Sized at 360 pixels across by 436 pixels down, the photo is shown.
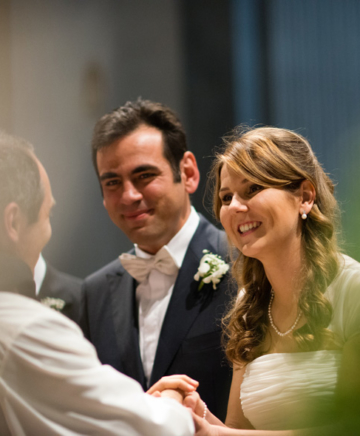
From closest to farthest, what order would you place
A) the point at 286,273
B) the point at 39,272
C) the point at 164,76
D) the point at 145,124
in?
the point at 286,273, the point at 39,272, the point at 145,124, the point at 164,76

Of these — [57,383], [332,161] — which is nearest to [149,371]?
[57,383]

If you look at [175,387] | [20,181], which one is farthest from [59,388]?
[20,181]

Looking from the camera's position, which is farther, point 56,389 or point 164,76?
point 164,76

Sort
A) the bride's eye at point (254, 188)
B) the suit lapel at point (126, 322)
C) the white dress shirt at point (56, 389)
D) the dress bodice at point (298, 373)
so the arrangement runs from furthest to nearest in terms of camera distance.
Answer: the suit lapel at point (126, 322) < the bride's eye at point (254, 188) < the dress bodice at point (298, 373) < the white dress shirt at point (56, 389)

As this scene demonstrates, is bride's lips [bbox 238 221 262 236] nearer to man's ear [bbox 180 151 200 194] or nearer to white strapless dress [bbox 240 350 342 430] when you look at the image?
white strapless dress [bbox 240 350 342 430]

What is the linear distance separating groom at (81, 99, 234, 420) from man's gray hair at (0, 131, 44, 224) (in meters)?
0.48

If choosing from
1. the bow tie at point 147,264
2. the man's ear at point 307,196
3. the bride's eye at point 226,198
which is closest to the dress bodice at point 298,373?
the man's ear at point 307,196

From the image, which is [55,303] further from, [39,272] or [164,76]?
[164,76]

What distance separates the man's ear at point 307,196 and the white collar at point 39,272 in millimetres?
989

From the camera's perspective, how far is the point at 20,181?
173cm

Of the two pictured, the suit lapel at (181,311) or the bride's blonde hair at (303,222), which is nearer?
the bride's blonde hair at (303,222)

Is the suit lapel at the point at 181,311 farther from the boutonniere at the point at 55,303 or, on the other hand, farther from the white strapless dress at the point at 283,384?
the boutonniere at the point at 55,303

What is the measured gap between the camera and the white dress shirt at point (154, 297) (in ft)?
6.97

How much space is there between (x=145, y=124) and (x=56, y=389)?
1313 mm
